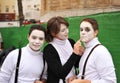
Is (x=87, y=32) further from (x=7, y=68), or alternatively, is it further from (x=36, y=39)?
(x=7, y=68)

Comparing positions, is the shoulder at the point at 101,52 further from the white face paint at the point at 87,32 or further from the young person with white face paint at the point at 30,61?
the young person with white face paint at the point at 30,61

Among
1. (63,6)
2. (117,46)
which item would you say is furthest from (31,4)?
(117,46)

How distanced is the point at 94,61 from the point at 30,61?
0.88 m

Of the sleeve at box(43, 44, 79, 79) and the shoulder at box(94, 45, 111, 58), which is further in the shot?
the sleeve at box(43, 44, 79, 79)

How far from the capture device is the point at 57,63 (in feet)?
13.8

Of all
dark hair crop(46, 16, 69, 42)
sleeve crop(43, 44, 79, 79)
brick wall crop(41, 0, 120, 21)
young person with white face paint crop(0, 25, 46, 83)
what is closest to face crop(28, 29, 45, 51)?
young person with white face paint crop(0, 25, 46, 83)

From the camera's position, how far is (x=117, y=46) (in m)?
5.41

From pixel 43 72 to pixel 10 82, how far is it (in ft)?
1.40

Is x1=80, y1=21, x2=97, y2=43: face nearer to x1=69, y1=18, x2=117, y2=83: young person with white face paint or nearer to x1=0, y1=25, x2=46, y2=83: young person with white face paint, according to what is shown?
x1=69, y1=18, x2=117, y2=83: young person with white face paint

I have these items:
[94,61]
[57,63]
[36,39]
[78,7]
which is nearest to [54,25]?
[36,39]

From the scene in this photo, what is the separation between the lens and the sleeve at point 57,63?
416cm

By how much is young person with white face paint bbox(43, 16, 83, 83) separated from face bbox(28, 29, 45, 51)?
89 millimetres

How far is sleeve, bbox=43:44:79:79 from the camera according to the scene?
4164mm

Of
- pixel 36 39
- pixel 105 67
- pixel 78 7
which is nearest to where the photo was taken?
pixel 105 67
